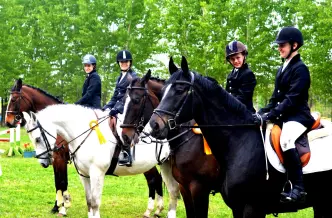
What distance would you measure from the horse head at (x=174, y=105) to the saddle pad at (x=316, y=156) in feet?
3.07

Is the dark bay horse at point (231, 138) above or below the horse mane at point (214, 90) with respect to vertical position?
below

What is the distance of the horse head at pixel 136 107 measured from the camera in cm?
634

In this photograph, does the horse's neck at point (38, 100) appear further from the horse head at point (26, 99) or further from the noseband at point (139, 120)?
the noseband at point (139, 120)

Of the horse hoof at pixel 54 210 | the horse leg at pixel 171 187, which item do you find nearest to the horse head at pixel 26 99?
the horse hoof at pixel 54 210

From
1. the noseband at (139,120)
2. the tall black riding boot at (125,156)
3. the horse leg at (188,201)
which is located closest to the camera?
the noseband at (139,120)

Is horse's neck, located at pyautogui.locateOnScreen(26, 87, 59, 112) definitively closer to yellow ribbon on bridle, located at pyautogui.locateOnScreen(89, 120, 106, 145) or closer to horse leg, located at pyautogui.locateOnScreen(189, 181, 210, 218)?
yellow ribbon on bridle, located at pyautogui.locateOnScreen(89, 120, 106, 145)

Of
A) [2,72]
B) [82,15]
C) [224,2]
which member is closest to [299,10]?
[224,2]

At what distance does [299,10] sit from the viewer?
65.4 feet

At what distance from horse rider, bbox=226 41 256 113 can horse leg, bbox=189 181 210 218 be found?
4.31 ft

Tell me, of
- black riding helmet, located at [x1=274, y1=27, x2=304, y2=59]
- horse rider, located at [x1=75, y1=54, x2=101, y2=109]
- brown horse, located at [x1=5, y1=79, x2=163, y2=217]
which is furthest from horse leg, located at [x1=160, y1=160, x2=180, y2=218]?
black riding helmet, located at [x1=274, y1=27, x2=304, y2=59]

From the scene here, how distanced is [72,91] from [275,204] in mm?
27402

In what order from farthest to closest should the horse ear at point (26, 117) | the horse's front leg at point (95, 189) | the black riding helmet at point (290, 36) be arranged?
the horse ear at point (26, 117) < the horse's front leg at point (95, 189) < the black riding helmet at point (290, 36)

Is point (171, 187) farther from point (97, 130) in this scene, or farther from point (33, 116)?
point (33, 116)

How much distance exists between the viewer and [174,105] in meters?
4.40
